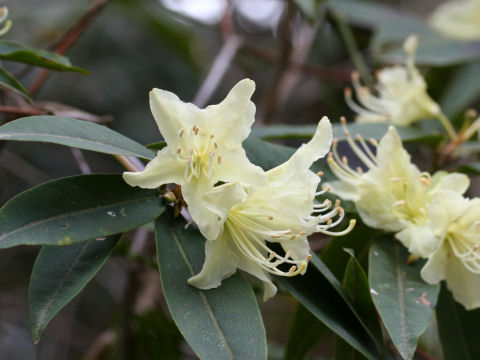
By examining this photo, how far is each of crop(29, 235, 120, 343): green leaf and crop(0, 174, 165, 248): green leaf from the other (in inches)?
1.6

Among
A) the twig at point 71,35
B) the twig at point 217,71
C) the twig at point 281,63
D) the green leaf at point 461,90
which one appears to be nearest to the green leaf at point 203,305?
the twig at point 71,35

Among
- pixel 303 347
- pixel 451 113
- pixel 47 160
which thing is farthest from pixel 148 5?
pixel 303 347

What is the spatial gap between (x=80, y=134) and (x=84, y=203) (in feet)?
0.28

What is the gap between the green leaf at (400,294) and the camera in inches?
28.6

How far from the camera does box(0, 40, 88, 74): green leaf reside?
2.94ft

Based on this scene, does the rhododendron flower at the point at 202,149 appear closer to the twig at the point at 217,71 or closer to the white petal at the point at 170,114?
the white petal at the point at 170,114

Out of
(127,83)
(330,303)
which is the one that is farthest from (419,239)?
(127,83)

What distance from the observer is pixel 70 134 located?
71cm

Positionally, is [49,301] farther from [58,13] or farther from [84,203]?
[58,13]

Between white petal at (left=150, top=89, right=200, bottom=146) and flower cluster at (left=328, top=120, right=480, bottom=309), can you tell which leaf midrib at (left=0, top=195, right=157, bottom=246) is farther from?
flower cluster at (left=328, top=120, right=480, bottom=309)

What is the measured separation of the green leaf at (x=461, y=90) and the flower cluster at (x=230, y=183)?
1.11m

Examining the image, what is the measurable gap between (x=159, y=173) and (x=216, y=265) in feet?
0.45

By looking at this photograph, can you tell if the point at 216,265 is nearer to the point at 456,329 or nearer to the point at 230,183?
the point at 230,183

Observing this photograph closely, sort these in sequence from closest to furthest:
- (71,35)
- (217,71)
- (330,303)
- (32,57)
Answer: (330,303), (32,57), (71,35), (217,71)
